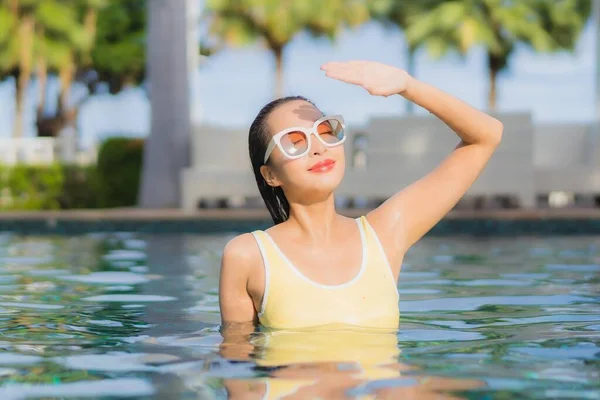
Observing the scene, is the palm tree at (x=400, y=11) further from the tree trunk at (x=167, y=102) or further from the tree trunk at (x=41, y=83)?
the tree trunk at (x=167, y=102)

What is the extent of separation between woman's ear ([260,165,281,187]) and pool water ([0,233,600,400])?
1.57 feet

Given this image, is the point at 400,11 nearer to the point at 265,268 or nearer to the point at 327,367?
the point at 265,268

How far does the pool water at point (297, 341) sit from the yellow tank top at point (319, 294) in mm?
49

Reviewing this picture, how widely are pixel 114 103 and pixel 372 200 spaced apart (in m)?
28.6

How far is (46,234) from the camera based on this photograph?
38.8ft

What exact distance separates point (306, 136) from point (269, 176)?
23 cm

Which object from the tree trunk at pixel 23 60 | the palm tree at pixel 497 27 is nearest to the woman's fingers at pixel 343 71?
the tree trunk at pixel 23 60

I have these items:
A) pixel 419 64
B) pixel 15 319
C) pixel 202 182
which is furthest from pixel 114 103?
pixel 15 319

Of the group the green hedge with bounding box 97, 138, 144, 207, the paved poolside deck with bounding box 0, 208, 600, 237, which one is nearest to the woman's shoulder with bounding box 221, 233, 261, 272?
the paved poolside deck with bounding box 0, 208, 600, 237

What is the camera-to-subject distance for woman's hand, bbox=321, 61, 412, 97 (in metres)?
3.21

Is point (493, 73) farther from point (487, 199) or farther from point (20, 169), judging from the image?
point (487, 199)

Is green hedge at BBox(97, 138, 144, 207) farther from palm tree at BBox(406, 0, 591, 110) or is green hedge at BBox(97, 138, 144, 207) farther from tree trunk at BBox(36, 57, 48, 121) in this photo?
palm tree at BBox(406, 0, 591, 110)

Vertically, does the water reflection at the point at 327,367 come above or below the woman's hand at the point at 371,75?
below

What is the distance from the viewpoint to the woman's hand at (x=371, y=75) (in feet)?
10.5
